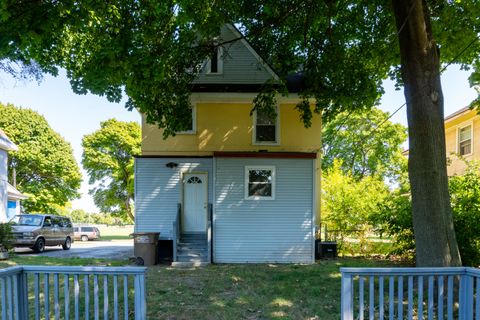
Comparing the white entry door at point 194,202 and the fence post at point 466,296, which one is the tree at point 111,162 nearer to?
the white entry door at point 194,202

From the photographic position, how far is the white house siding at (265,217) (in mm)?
11297

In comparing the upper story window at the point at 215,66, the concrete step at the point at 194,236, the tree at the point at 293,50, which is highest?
the upper story window at the point at 215,66

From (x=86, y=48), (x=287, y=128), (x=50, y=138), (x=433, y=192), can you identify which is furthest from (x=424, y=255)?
(x=50, y=138)

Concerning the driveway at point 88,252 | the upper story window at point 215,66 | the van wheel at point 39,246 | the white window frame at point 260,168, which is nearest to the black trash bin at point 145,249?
the driveway at point 88,252

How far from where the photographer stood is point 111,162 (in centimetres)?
3144

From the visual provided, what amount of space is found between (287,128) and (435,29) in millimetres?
5541

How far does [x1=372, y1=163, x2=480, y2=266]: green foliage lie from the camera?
8.72 meters

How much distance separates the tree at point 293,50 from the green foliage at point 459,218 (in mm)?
3450

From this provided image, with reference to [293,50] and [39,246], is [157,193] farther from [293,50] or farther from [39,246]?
[39,246]

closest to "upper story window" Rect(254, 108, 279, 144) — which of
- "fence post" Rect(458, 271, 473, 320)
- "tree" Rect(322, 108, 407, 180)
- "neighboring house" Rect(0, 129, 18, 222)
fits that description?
"fence post" Rect(458, 271, 473, 320)

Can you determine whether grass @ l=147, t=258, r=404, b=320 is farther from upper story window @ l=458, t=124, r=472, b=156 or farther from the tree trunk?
upper story window @ l=458, t=124, r=472, b=156

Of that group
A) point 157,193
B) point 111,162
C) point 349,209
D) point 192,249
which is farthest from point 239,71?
point 111,162

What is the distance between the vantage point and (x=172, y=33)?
25.9ft

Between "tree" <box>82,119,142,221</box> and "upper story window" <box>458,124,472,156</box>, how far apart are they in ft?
83.1
